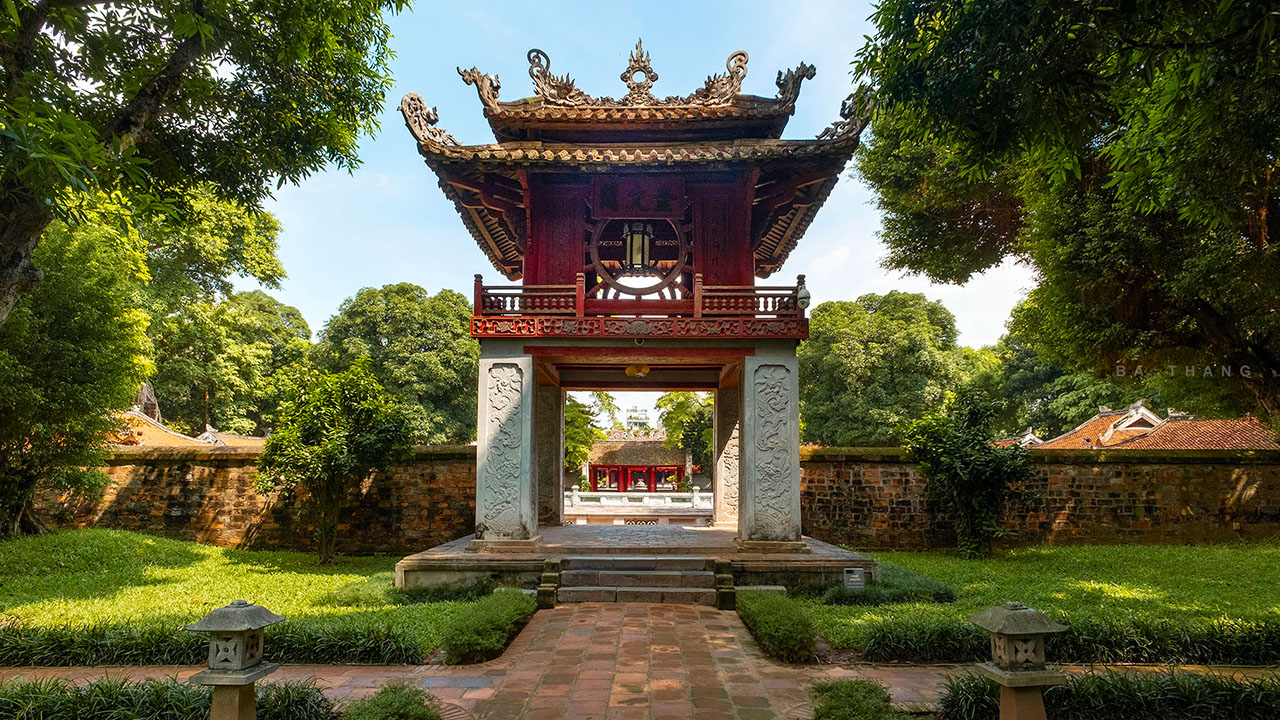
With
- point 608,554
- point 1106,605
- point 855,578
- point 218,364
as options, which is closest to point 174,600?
point 608,554

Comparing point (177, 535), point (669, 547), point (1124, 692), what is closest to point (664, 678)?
point (1124, 692)

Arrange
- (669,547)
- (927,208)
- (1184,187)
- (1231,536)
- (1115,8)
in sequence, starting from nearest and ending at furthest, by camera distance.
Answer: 1. (1115,8)
2. (1184,187)
3. (669,547)
4. (1231,536)
5. (927,208)

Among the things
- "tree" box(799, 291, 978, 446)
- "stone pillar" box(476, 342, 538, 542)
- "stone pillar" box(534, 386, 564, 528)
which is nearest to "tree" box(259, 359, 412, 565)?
"stone pillar" box(534, 386, 564, 528)

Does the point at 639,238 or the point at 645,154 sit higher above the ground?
the point at 645,154

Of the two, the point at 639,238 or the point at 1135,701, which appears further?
the point at 639,238

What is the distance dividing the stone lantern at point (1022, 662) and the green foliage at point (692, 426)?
25345 millimetres

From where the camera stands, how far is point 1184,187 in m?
5.36

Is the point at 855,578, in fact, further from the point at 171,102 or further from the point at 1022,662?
the point at 171,102

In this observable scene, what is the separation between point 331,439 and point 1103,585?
11224 millimetres

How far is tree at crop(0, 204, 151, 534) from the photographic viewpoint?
30.5ft

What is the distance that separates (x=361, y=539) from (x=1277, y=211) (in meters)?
14.9

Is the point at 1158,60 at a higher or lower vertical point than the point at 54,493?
higher

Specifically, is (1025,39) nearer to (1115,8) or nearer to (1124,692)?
(1115,8)

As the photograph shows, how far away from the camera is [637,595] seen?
7625 millimetres
